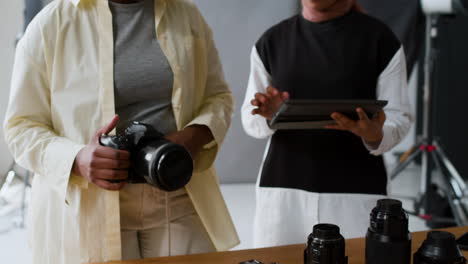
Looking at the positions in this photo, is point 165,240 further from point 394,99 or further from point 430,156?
point 430,156

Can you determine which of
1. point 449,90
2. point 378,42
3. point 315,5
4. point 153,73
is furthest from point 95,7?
point 449,90

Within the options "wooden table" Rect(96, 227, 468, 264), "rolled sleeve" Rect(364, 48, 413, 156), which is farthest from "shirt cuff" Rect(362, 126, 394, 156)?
"wooden table" Rect(96, 227, 468, 264)

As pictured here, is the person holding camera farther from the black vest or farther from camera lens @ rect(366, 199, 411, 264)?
camera lens @ rect(366, 199, 411, 264)

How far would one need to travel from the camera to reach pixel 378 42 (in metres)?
1.41

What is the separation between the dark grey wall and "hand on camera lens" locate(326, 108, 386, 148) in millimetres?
2710

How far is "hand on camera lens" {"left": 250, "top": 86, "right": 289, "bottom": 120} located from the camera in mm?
1315

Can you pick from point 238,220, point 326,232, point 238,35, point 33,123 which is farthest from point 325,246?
point 238,35

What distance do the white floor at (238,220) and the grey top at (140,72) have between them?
5.85 feet

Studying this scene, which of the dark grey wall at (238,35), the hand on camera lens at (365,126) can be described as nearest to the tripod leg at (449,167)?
the dark grey wall at (238,35)

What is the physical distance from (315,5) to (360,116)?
0.38 metres

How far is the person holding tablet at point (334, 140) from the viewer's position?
1.39 metres

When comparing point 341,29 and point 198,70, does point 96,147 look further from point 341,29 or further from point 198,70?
point 341,29

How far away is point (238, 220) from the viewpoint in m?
3.28

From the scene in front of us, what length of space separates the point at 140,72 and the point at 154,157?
315 millimetres
